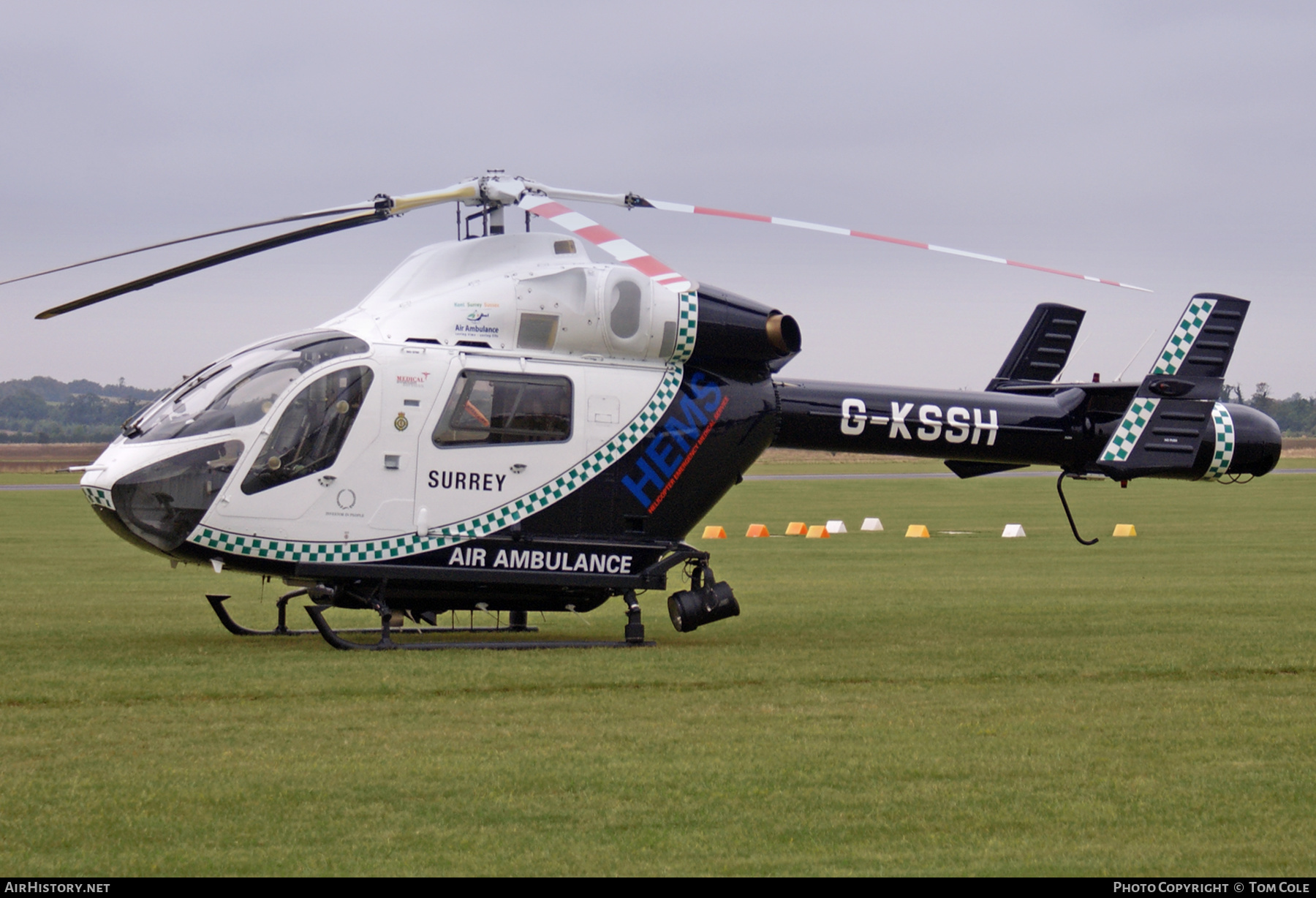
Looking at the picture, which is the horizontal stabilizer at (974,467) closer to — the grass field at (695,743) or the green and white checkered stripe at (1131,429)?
the green and white checkered stripe at (1131,429)

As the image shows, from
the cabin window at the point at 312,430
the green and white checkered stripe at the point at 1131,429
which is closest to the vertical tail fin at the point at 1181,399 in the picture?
the green and white checkered stripe at the point at 1131,429

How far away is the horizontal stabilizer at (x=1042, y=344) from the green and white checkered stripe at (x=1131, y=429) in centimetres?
221

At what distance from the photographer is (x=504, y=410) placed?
14.1 m

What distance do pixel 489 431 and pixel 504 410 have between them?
0.25m

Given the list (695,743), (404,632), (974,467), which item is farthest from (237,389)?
(974,467)

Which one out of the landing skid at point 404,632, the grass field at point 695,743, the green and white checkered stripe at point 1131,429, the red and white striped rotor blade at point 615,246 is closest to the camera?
the grass field at point 695,743

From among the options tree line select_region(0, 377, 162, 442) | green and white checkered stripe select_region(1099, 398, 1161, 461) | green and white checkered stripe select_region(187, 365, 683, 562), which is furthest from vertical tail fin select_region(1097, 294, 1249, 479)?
tree line select_region(0, 377, 162, 442)

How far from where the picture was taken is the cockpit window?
13.1 m

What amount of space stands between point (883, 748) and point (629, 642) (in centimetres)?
545

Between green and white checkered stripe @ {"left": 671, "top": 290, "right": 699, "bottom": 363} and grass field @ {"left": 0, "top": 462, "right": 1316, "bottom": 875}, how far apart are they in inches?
118

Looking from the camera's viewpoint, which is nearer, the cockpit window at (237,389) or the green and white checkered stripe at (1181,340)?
the cockpit window at (237,389)

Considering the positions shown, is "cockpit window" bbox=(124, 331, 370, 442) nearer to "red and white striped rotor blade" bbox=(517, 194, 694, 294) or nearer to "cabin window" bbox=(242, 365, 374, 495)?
"cabin window" bbox=(242, 365, 374, 495)

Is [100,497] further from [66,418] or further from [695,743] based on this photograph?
[66,418]

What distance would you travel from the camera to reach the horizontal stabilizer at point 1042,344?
18.8m
